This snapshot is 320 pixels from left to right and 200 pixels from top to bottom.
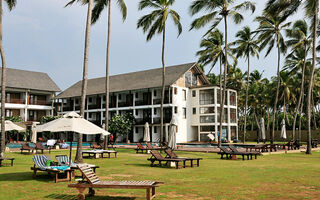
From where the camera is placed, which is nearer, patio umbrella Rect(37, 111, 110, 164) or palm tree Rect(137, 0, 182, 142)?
patio umbrella Rect(37, 111, 110, 164)

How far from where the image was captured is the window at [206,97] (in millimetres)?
41103

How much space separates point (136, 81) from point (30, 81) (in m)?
16.6

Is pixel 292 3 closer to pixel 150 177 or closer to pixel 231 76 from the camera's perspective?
pixel 150 177

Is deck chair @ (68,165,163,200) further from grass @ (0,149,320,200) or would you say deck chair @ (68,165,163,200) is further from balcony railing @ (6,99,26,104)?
balcony railing @ (6,99,26,104)

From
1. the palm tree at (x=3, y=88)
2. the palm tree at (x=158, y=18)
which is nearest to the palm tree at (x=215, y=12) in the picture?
the palm tree at (x=158, y=18)

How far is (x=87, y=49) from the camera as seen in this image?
15664 mm

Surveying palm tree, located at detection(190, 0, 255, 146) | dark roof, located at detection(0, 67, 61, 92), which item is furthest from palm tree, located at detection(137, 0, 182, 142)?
dark roof, located at detection(0, 67, 61, 92)

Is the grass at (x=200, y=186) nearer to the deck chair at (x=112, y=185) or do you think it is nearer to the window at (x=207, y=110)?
the deck chair at (x=112, y=185)

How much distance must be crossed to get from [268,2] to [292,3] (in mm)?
1404

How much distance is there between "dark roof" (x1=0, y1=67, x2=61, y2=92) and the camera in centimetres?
4534

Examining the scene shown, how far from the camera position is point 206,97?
41.8 metres

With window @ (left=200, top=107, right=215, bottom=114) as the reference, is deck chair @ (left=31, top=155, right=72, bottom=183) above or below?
below

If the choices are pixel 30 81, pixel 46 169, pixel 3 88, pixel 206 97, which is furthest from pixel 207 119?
pixel 46 169

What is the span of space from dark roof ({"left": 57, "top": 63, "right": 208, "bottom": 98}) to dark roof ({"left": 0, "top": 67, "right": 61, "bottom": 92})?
8.94 ft
